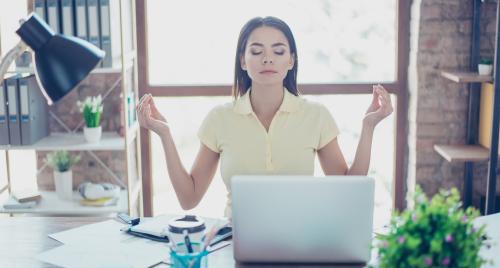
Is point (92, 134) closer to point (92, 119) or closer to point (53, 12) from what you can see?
point (92, 119)

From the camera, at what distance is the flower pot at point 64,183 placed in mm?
3123

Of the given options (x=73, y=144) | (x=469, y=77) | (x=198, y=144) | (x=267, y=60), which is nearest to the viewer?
(x=267, y=60)

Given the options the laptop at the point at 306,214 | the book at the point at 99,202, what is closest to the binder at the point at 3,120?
the book at the point at 99,202

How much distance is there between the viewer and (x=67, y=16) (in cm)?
295

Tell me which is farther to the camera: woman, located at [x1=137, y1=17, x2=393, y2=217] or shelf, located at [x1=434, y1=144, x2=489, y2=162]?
shelf, located at [x1=434, y1=144, x2=489, y2=162]

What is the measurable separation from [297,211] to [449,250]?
Answer: 1.25ft

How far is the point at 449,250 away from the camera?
1.17 m

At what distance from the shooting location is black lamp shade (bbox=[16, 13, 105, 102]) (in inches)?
53.9

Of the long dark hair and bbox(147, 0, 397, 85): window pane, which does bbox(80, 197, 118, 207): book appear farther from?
the long dark hair

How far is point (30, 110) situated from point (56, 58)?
1.70 metres

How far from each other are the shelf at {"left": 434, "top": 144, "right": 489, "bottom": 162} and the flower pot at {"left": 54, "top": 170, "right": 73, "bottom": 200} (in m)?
1.77

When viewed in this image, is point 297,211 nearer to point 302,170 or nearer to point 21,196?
point 302,170

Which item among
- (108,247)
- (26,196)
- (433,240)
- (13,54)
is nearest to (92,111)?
(26,196)

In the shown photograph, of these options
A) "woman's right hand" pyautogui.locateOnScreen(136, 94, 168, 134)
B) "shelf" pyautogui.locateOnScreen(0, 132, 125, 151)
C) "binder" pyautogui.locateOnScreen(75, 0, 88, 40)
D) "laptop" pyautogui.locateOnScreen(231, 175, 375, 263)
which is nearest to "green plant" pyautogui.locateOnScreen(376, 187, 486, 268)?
"laptop" pyautogui.locateOnScreen(231, 175, 375, 263)
